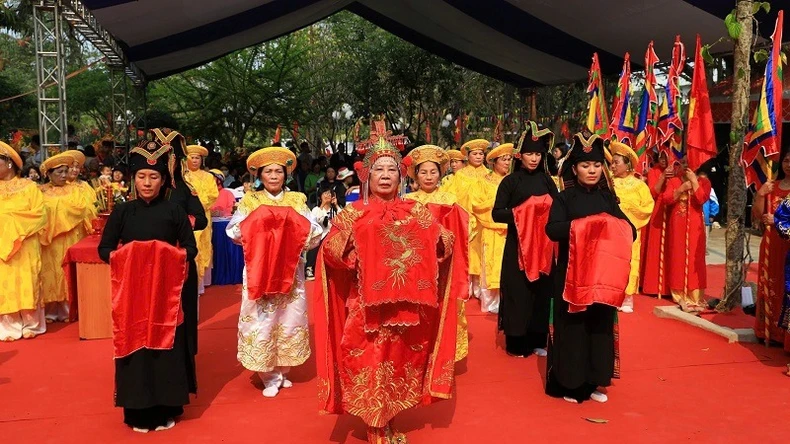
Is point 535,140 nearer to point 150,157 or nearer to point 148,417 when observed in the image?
point 150,157

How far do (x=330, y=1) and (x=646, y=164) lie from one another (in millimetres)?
7691

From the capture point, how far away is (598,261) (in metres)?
4.20

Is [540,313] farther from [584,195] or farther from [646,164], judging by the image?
[646,164]

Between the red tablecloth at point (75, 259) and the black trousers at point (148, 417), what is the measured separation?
2.08 m

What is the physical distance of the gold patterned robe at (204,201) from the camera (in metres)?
7.54

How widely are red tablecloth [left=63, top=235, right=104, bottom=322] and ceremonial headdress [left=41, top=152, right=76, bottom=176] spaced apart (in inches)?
29.0

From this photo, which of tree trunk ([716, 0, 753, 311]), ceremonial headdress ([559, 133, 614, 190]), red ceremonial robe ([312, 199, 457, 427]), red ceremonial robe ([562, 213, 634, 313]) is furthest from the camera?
tree trunk ([716, 0, 753, 311])

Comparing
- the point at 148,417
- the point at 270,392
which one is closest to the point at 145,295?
the point at 148,417

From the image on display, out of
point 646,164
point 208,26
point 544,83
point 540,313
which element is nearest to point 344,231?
point 540,313

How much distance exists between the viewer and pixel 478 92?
21.7 m

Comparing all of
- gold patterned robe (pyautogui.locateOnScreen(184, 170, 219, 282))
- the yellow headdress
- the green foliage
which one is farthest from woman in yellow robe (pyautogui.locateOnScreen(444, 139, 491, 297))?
gold patterned robe (pyautogui.locateOnScreen(184, 170, 219, 282))

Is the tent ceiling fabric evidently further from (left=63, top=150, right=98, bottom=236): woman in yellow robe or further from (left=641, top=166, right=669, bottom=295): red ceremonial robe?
(left=63, top=150, right=98, bottom=236): woman in yellow robe

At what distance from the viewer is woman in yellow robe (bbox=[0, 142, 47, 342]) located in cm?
591

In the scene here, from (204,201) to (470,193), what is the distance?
2.89 metres
